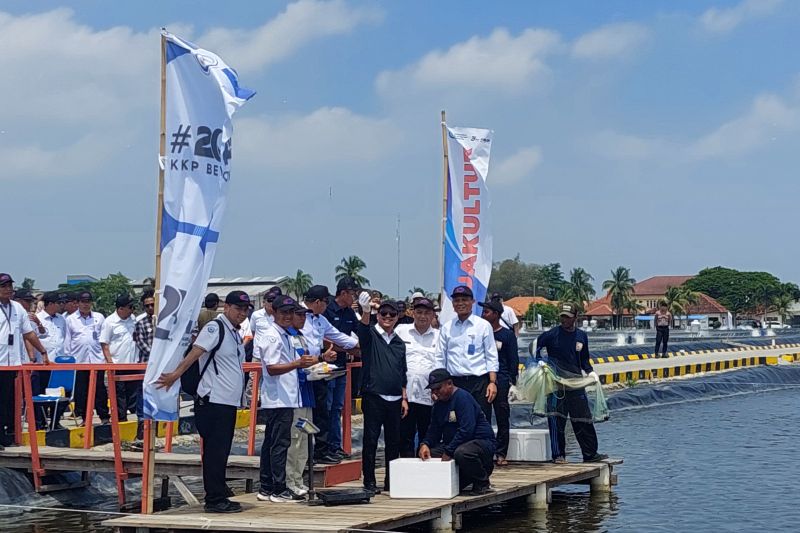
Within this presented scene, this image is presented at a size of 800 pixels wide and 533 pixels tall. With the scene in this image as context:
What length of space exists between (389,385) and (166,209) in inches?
107

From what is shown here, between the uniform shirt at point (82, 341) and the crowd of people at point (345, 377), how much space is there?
7.64 feet

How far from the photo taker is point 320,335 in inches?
428

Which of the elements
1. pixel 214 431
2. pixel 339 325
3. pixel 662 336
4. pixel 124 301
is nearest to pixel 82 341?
pixel 124 301

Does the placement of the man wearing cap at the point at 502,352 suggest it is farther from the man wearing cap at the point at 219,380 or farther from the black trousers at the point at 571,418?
the man wearing cap at the point at 219,380

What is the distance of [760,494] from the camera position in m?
→ 13.3

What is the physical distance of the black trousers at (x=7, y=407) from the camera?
1227 cm

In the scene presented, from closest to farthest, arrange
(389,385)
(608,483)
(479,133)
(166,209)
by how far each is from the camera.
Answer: (166,209) → (389,385) → (608,483) → (479,133)

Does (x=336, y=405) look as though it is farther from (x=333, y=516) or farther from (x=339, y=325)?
(x=333, y=516)

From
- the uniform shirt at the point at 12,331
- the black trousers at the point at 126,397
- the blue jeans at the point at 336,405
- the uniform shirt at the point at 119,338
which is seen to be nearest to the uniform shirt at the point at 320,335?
the blue jeans at the point at 336,405

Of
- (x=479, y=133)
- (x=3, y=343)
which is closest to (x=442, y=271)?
(x=479, y=133)

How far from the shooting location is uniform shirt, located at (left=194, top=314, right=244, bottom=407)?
917 centimetres

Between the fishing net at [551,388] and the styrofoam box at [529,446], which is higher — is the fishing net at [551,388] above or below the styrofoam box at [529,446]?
above

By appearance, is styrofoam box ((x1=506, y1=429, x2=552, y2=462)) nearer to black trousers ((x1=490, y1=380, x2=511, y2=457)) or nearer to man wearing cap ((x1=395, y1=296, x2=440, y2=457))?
black trousers ((x1=490, y1=380, x2=511, y2=457))

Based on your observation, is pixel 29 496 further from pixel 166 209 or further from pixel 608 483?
pixel 608 483
